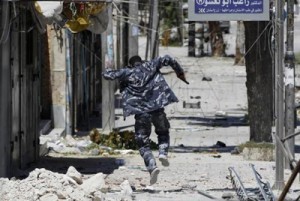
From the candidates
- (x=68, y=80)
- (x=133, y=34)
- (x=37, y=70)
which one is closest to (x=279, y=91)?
(x=37, y=70)

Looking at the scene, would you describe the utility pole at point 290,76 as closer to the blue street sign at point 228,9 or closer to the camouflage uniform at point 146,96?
the blue street sign at point 228,9

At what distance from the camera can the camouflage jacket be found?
1330cm

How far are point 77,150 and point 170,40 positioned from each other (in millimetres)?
40134

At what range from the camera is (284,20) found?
12945 mm

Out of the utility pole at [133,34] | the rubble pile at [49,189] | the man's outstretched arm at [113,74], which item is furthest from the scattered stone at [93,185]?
the utility pole at [133,34]

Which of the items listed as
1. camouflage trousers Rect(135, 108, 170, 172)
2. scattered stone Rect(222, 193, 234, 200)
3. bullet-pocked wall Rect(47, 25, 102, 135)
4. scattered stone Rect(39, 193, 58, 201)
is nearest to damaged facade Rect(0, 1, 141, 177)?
bullet-pocked wall Rect(47, 25, 102, 135)

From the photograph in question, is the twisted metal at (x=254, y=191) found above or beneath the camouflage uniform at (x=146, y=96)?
beneath

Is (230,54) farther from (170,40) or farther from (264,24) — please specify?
(264,24)

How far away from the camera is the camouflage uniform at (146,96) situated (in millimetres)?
13297

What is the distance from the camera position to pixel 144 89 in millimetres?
13281

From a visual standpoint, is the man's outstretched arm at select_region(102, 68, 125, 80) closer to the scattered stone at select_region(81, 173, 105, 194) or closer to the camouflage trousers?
the camouflage trousers

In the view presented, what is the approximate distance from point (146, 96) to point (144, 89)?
9 cm

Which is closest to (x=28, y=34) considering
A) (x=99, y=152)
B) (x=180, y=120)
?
(x=99, y=152)

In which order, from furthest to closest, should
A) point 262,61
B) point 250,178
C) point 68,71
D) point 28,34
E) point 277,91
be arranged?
point 68,71 → point 262,61 → point 28,34 → point 250,178 → point 277,91
